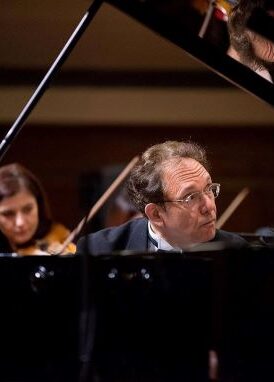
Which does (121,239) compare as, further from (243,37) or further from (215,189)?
(243,37)

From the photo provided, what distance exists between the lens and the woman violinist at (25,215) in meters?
3.17

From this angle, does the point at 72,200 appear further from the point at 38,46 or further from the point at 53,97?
the point at 38,46

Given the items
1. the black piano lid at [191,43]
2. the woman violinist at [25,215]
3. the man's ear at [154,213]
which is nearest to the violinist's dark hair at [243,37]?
the black piano lid at [191,43]

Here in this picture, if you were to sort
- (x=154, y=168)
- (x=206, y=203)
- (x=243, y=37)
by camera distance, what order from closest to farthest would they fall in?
(x=243, y=37) → (x=206, y=203) → (x=154, y=168)

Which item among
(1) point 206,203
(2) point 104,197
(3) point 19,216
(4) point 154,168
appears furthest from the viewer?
(3) point 19,216

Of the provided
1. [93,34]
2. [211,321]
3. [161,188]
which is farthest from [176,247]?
[93,34]

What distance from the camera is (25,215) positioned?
3.20 m

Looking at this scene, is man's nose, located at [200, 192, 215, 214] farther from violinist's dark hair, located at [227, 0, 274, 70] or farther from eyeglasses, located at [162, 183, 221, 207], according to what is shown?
violinist's dark hair, located at [227, 0, 274, 70]

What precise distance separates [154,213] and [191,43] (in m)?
0.71

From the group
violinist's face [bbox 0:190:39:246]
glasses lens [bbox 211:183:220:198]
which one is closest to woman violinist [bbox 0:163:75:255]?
violinist's face [bbox 0:190:39:246]

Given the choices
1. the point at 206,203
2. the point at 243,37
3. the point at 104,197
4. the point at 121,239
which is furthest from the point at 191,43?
the point at 104,197

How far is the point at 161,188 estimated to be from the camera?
2.28 meters

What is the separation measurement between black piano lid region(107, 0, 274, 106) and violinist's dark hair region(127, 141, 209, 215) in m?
0.67

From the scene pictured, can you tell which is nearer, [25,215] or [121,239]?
[121,239]
